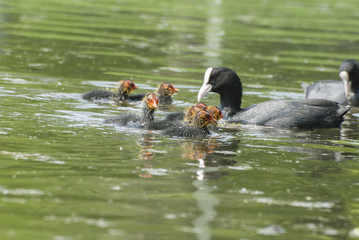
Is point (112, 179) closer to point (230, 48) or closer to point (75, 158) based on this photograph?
point (75, 158)

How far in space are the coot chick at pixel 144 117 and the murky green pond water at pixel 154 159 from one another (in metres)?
0.21

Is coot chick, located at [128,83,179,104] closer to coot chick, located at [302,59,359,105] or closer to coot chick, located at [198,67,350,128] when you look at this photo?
coot chick, located at [198,67,350,128]

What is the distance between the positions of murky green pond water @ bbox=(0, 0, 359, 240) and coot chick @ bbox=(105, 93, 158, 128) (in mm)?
208

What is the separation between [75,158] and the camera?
25.8ft

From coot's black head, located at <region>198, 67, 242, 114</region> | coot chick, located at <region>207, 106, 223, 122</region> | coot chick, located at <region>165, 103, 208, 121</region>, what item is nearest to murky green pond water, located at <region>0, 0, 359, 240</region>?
coot chick, located at <region>207, 106, 223, 122</region>

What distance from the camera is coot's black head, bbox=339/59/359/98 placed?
14094 millimetres

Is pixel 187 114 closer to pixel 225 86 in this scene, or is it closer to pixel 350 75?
pixel 225 86

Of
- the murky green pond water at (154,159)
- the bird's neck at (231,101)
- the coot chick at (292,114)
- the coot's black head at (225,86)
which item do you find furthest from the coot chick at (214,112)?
the coot's black head at (225,86)

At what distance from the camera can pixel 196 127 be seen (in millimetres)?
9750

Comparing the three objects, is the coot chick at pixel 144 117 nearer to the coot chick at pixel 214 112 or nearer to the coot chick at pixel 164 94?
the coot chick at pixel 214 112

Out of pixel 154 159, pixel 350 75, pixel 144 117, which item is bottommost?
pixel 154 159

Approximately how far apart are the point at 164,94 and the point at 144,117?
7.63 ft

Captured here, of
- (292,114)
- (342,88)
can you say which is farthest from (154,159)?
(342,88)

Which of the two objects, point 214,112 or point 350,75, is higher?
point 350,75
